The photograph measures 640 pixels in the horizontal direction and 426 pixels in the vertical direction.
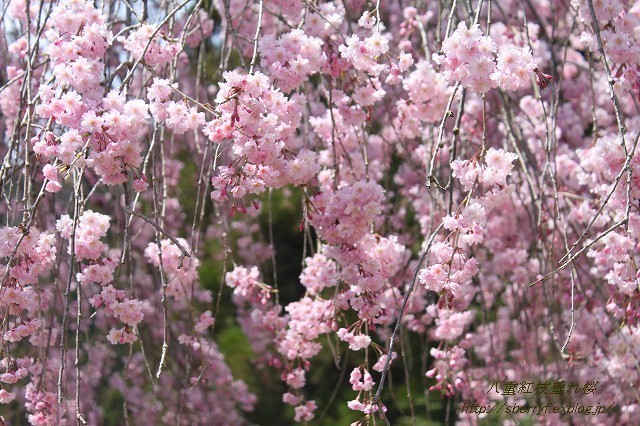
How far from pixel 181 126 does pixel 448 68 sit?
48 cm

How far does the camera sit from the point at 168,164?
298 centimetres

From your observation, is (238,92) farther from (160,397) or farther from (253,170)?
(160,397)

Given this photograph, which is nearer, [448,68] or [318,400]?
[448,68]

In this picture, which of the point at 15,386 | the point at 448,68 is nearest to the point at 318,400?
the point at 15,386

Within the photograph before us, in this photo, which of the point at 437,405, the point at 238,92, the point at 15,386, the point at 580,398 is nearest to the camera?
the point at 238,92

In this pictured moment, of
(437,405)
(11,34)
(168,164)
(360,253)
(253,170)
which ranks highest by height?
(11,34)

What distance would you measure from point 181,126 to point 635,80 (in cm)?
85

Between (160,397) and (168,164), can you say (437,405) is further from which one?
(168,164)

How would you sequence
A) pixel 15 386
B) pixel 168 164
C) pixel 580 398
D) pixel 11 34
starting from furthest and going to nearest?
1. pixel 15 386
2. pixel 168 164
3. pixel 11 34
4. pixel 580 398

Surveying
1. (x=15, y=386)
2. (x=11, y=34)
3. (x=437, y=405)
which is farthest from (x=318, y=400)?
(x=11, y=34)

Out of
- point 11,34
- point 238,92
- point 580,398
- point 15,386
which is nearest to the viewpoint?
point 238,92

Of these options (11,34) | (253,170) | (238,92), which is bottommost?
(253,170)

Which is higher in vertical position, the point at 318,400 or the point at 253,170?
the point at 253,170

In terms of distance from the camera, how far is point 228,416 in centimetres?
331
